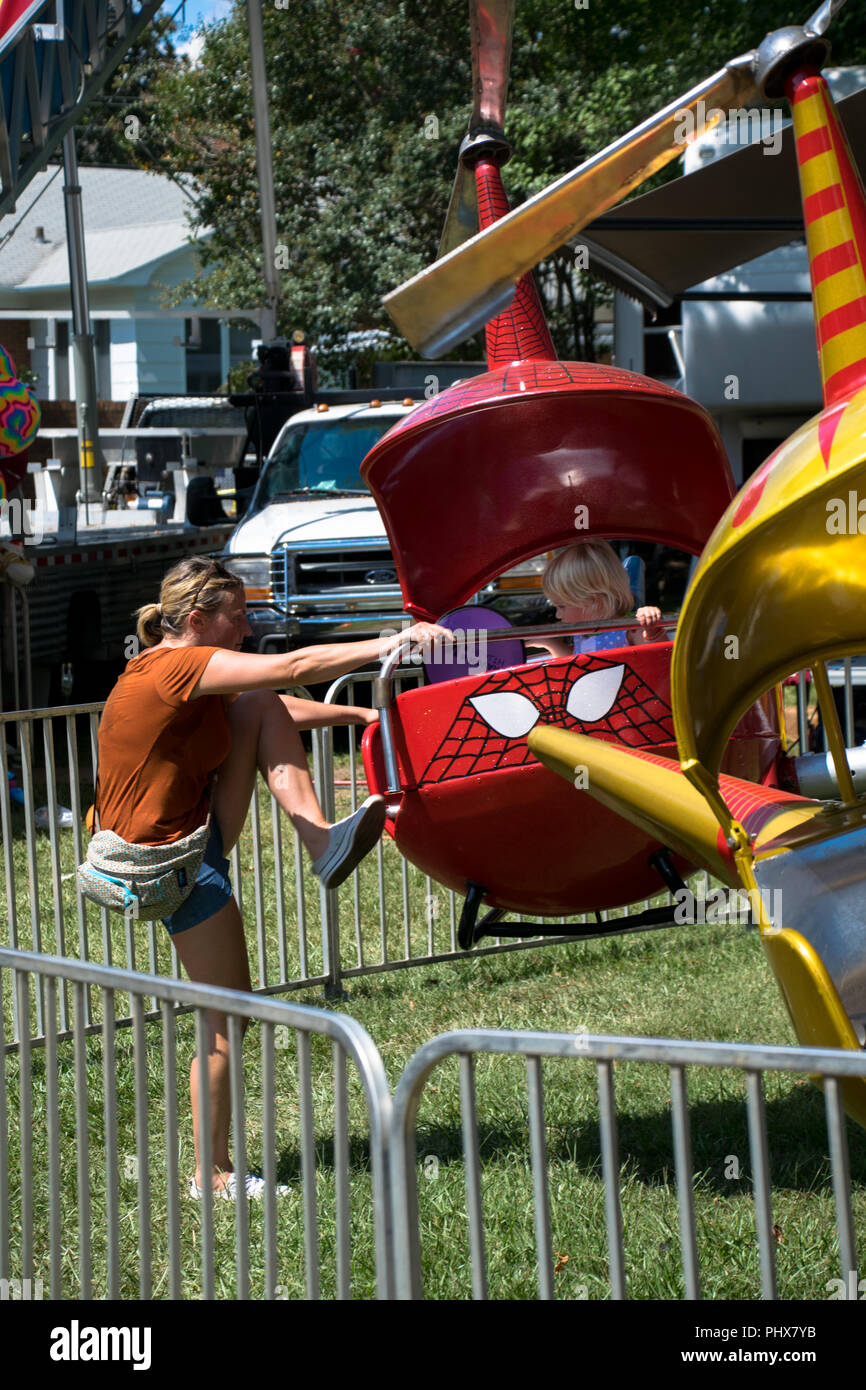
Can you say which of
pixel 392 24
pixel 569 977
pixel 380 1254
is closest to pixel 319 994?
pixel 569 977

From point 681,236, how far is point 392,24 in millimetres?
15768

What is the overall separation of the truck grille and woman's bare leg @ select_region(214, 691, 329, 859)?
5.98 metres

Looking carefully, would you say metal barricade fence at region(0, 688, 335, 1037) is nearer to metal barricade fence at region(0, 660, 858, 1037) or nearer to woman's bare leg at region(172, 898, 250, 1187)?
metal barricade fence at region(0, 660, 858, 1037)

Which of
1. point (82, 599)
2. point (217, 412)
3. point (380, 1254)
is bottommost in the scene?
point (380, 1254)

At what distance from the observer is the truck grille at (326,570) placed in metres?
10.2

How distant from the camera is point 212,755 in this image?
404 centimetres

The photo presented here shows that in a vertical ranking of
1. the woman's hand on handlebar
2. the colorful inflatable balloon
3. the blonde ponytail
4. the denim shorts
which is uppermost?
the colorful inflatable balloon

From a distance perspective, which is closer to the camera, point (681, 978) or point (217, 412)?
point (681, 978)

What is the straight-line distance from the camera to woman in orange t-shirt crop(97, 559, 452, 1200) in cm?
385

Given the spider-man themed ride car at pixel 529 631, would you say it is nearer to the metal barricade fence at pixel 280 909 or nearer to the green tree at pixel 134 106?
the metal barricade fence at pixel 280 909

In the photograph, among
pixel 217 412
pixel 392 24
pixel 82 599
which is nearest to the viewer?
pixel 82 599

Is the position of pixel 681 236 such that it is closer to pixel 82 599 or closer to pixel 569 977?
pixel 569 977

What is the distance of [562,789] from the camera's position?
159 inches

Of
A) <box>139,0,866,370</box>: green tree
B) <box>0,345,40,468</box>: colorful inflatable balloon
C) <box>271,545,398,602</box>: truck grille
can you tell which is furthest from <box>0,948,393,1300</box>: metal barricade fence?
<box>139,0,866,370</box>: green tree
